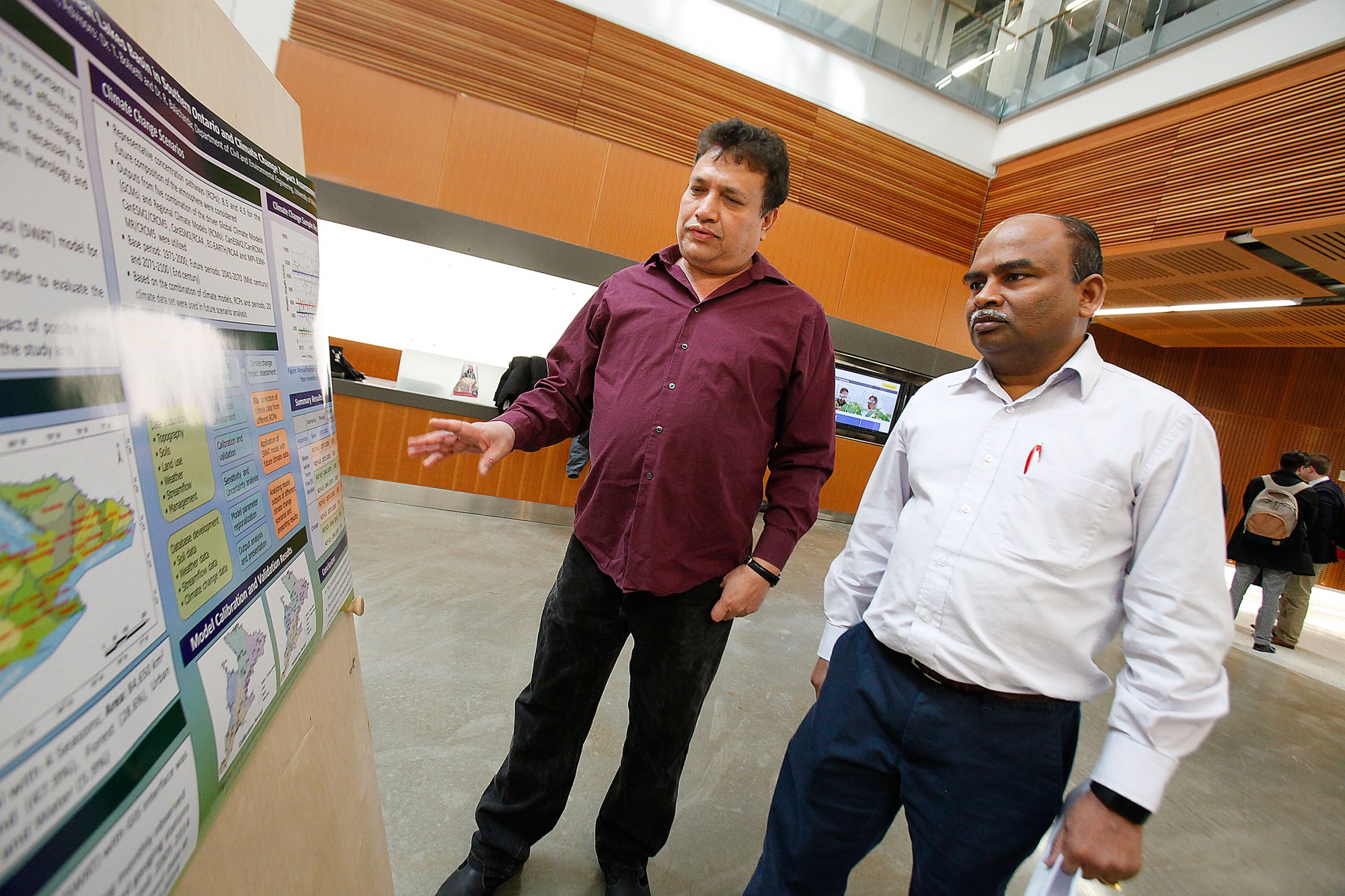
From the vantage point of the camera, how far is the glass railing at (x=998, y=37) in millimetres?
5848

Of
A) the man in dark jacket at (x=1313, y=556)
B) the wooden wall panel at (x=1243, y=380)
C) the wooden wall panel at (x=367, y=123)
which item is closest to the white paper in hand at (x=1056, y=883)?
the wooden wall panel at (x=367, y=123)

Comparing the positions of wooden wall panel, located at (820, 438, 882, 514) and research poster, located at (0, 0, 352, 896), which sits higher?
research poster, located at (0, 0, 352, 896)

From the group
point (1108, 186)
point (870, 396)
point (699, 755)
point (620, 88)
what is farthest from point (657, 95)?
point (699, 755)

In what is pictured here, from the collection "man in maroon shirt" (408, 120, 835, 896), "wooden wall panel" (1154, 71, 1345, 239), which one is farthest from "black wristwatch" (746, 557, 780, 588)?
"wooden wall panel" (1154, 71, 1345, 239)

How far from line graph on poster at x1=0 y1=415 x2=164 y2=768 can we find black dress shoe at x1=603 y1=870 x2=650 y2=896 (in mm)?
1386

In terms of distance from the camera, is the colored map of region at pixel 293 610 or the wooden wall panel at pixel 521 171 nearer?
the colored map of region at pixel 293 610

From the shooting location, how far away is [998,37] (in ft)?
22.6

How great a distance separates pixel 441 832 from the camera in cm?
170

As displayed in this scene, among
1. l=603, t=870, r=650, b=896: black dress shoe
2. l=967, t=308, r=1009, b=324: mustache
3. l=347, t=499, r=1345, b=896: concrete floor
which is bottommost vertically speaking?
l=347, t=499, r=1345, b=896: concrete floor

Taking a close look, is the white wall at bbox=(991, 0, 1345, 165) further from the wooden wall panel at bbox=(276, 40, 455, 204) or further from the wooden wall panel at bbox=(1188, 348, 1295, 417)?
the wooden wall panel at bbox=(276, 40, 455, 204)

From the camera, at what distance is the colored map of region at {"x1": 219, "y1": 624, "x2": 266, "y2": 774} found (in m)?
0.66

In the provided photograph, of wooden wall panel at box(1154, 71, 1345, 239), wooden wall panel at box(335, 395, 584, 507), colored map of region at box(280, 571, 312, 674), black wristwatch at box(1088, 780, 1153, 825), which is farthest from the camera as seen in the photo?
wooden wall panel at box(335, 395, 584, 507)

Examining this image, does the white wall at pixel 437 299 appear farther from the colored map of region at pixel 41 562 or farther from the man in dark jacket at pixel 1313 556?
the man in dark jacket at pixel 1313 556

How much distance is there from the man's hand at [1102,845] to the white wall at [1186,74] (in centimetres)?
635
